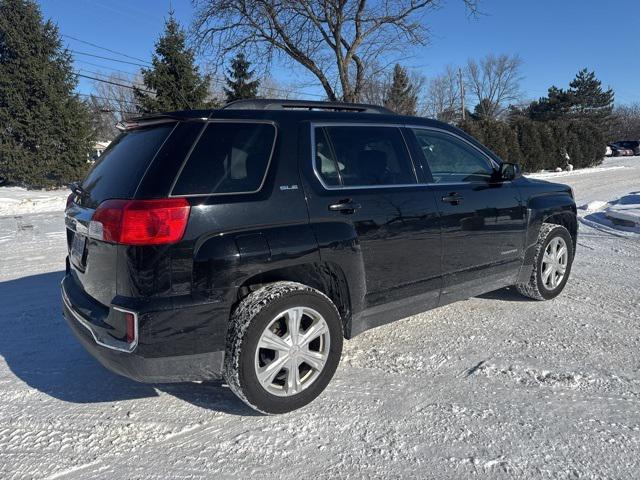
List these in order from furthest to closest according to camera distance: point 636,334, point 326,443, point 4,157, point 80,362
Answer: point 4,157, point 636,334, point 80,362, point 326,443

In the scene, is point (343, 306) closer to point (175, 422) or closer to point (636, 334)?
point (175, 422)

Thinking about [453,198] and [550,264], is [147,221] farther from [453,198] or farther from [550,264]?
[550,264]

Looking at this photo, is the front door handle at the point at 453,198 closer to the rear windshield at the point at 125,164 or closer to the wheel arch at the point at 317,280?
the wheel arch at the point at 317,280

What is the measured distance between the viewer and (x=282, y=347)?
2795 mm

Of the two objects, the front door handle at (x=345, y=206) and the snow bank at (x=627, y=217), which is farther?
the snow bank at (x=627, y=217)

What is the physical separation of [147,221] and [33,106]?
65.1 feet

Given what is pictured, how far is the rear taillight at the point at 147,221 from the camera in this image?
95.8 inches

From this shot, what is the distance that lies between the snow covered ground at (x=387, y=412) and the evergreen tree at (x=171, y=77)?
18.3m

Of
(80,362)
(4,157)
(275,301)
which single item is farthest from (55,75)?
(275,301)

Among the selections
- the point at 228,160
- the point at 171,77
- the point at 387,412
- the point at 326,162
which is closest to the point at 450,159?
the point at 326,162

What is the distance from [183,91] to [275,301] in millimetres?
20422

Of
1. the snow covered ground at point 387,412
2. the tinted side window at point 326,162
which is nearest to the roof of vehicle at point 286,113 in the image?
the tinted side window at point 326,162

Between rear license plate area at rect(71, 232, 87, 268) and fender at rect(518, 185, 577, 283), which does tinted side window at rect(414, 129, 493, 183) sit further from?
rear license plate area at rect(71, 232, 87, 268)

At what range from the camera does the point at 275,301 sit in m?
2.70
